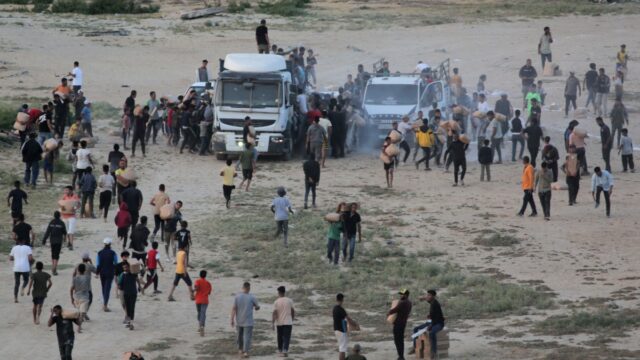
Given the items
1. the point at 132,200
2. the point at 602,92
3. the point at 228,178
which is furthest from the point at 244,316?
the point at 602,92

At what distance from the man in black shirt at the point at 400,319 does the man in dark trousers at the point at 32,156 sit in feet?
47.4

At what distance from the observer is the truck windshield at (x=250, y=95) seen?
4031 centimetres

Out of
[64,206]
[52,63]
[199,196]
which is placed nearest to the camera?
[64,206]

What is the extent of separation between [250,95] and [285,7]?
32.3 m

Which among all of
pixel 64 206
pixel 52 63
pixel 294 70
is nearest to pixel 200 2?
pixel 52 63

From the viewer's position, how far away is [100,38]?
6272 centimetres

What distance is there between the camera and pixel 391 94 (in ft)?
142

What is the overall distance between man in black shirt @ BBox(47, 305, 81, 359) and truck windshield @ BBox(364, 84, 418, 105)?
832 inches

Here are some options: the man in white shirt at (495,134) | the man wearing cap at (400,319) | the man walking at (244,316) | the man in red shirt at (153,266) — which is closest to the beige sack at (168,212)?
the man in red shirt at (153,266)

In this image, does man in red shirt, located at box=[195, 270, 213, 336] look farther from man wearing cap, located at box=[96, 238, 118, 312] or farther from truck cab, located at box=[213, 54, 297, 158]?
truck cab, located at box=[213, 54, 297, 158]

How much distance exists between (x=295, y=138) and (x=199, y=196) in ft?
20.0

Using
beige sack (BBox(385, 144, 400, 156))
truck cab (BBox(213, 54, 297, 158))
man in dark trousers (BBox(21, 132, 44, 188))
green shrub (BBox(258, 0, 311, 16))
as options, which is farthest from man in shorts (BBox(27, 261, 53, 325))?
green shrub (BBox(258, 0, 311, 16))

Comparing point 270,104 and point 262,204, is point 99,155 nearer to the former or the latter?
point 270,104

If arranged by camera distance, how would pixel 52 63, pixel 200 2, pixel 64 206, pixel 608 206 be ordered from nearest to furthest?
pixel 64 206 → pixel 608 206 → pixel 52 63 → pixel 200 2
